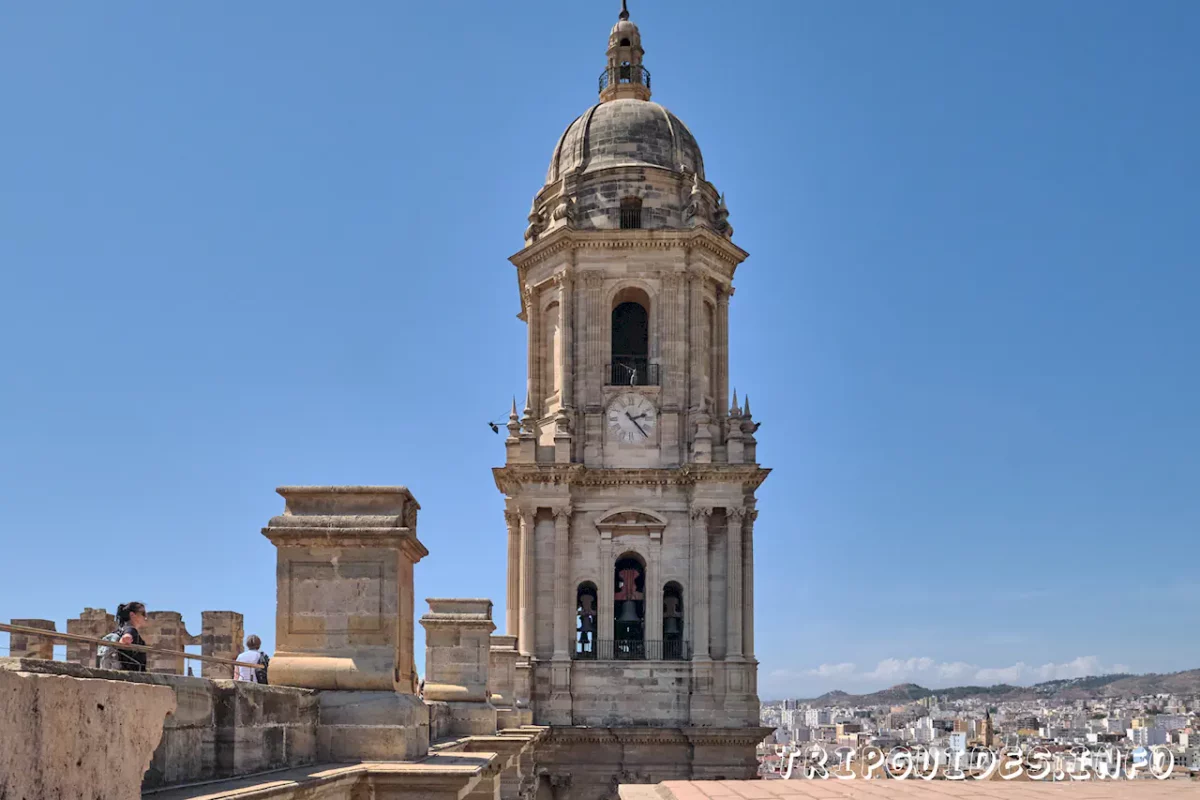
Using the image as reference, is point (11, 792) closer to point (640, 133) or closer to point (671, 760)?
point (671, 760)

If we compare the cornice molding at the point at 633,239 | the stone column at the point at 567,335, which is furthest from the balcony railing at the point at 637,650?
the cornice molding at the point at 633,239

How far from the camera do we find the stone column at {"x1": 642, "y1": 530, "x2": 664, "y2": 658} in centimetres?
3659

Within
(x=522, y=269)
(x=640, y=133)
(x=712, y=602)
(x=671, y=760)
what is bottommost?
(x=671, y=760)

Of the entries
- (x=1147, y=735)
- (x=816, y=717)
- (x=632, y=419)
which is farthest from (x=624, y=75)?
(x=816, y=717)

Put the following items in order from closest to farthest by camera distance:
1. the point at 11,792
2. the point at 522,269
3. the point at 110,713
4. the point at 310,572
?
the point at 11,792
the point at 110,713
the point at 310,572
the point at 522,269

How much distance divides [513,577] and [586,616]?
2.15 meters

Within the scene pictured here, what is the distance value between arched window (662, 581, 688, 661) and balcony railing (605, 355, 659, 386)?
5.44m

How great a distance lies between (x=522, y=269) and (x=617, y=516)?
797 cm

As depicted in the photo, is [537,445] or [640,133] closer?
[537,445]

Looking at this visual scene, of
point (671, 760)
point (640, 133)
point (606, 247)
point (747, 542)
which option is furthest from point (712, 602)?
point (640, 133)

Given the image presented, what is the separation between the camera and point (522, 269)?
133ft

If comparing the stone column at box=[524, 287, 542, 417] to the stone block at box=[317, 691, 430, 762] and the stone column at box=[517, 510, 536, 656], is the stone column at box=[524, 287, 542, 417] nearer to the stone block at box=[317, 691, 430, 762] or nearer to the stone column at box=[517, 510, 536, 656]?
the stone column at box=[517, 510, 536, 656]

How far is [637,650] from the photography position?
36.7 meters

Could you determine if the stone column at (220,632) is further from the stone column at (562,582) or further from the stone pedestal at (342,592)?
the stone column at (562,582)
